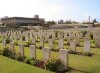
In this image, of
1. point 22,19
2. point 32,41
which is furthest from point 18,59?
point 22,19

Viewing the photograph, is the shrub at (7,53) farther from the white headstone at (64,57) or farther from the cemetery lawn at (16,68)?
the white headstone at (64,57)

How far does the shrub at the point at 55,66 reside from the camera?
10.3 meters

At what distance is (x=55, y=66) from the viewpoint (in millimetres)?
10414

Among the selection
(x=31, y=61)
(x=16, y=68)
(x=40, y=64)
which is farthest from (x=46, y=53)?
(x=16, y=68)

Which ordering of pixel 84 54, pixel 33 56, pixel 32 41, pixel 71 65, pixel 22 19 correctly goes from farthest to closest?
pixel 22 19 → pixel 32 41 → pixel 84 54 → pixel 33 56 → pixel 71 65

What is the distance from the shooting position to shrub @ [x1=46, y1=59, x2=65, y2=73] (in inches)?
404

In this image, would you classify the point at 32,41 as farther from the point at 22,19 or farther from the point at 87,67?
the point at 22,19

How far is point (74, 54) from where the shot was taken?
48.0ft

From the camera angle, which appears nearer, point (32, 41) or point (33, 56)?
point (33, 56)

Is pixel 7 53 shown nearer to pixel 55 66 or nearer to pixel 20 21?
pixel 55 66

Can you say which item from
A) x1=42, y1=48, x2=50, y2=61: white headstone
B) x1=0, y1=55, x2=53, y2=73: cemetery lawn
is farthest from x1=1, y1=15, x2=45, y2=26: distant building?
x1=42, y1=48, x2=50, y2=61: white headstone

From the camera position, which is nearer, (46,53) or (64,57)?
(64,57)

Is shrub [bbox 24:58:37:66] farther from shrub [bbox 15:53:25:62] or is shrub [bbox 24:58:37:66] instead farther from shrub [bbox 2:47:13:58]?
shrub [bbox 2:47:13:58]

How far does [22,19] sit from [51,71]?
Result: 97577mm
